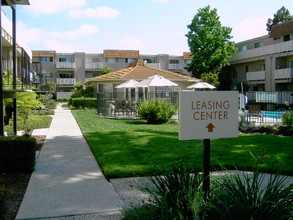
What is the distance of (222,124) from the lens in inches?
134

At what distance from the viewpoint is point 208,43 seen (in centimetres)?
4388

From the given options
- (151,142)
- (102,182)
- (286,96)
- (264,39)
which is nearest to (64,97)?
(264,39)

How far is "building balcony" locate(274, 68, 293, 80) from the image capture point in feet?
106

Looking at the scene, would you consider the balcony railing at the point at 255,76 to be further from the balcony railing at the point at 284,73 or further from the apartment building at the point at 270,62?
the balcony railing at the point at 284,73

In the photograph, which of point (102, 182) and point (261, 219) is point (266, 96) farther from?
point (261, 219)

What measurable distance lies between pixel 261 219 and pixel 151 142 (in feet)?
24.5

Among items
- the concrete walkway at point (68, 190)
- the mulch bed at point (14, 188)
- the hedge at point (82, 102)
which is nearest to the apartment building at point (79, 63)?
the hedge at point (82, 102)

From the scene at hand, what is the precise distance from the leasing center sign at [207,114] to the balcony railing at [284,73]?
103 feet

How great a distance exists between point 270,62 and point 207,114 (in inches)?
1367

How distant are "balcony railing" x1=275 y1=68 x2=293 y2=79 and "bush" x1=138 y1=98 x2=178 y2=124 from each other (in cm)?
1915

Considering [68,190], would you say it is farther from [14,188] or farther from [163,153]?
[163,153]

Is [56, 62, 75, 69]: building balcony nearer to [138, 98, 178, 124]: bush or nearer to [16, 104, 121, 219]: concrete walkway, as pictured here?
[138, 98, 178, 124]: bush

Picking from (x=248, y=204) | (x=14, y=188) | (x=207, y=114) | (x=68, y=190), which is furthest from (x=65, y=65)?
(x=248, y=204)

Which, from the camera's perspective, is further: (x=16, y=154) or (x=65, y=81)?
(x=65, y=81)
